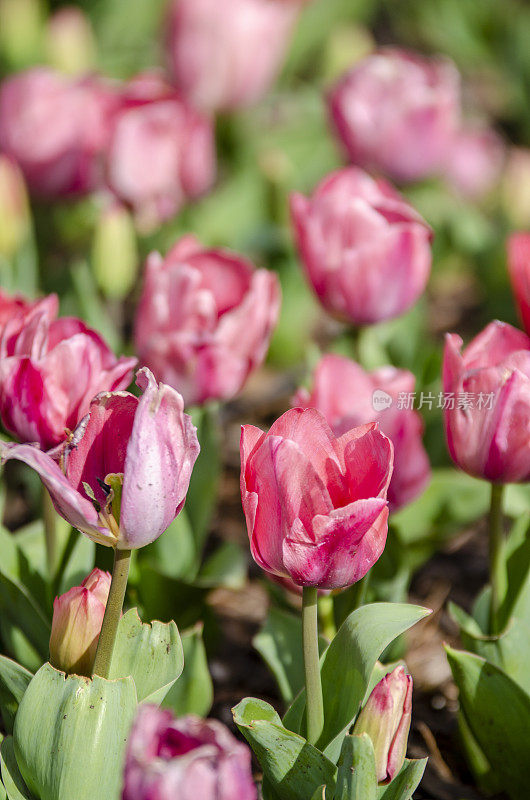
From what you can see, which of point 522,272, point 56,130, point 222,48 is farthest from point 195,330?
point 222,48

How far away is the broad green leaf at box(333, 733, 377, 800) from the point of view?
67cm

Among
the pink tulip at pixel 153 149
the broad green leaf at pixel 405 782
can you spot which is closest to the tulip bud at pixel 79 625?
the broad green leaf at pixel 405 782

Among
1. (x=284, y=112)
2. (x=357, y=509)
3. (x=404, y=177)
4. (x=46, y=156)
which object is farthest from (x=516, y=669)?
(x=284, y=112)

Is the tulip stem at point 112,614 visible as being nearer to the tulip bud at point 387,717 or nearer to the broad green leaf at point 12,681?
the broad green leaf at point 12,681

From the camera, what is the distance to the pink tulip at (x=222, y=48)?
2.00m

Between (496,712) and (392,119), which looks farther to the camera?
(392,119)

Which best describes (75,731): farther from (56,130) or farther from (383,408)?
(56,130)

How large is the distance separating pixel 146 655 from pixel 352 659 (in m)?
0.17

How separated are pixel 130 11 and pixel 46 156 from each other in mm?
1994

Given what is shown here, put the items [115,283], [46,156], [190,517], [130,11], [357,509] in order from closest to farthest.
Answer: [357,509] → [190,517] → [115,283] → [46,156] → [130,11]

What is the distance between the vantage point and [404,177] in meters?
1.72

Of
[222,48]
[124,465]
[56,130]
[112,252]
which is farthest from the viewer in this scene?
[222,48]

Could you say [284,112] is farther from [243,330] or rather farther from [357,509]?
[357,509]

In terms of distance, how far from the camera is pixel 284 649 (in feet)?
3.00
